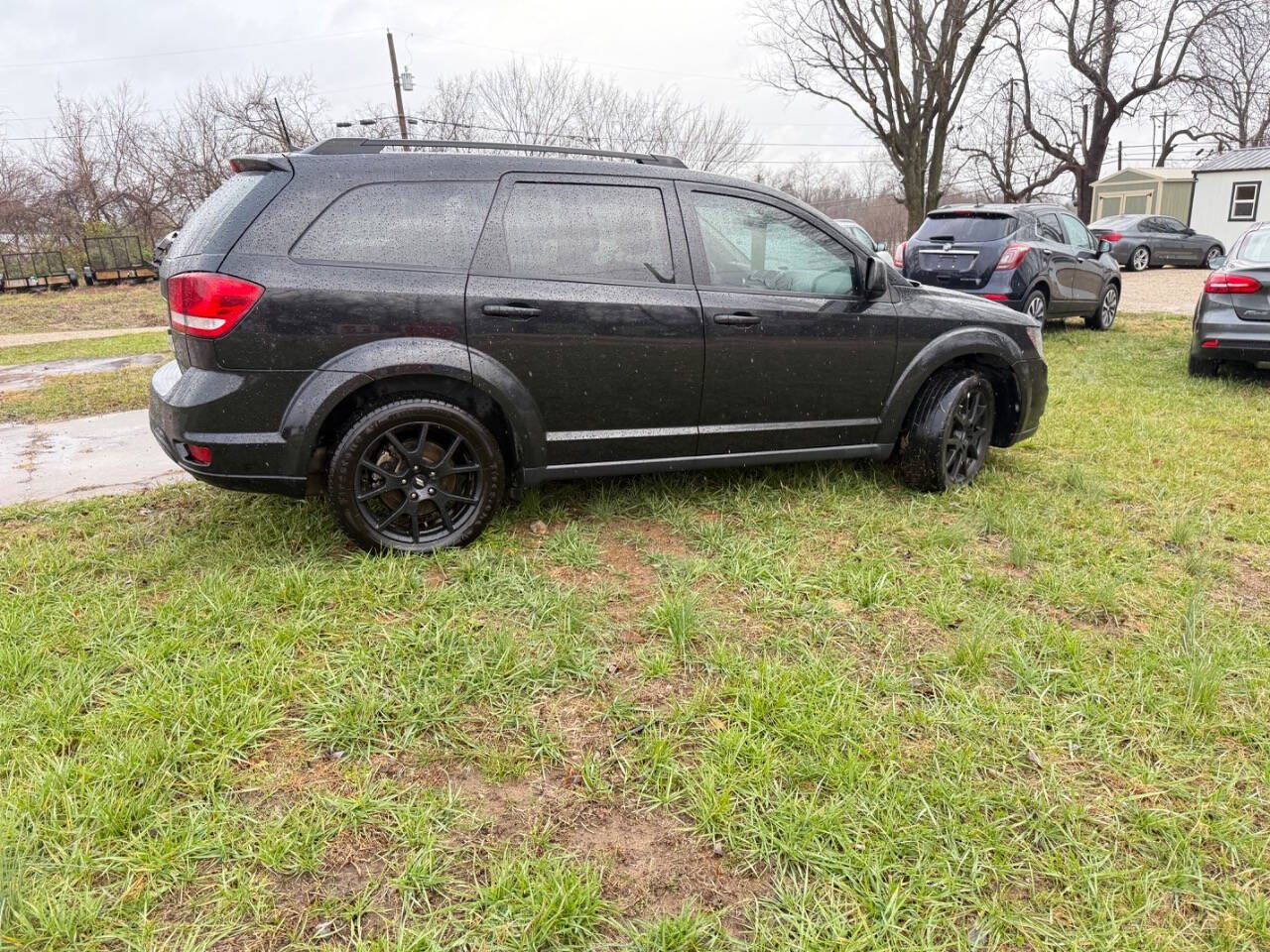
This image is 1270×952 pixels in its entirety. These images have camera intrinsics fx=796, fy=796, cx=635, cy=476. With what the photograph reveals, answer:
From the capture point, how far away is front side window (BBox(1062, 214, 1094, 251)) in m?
10.5

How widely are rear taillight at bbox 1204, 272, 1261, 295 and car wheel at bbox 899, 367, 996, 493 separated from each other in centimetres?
396

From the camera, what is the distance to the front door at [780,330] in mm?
3871

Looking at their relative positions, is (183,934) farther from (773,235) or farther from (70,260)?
(70,260)

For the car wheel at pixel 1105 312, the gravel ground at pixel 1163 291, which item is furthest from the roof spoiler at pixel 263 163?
the gravel ground at pixel 1163 291

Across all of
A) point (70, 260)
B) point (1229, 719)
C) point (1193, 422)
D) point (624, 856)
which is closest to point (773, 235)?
point (1229, 719)

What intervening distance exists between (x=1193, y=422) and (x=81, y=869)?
275 inches

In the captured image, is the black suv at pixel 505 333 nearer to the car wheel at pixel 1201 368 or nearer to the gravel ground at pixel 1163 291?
the car wheel at pixel 1201 368

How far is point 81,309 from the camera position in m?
15.5

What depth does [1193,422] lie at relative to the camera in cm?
597

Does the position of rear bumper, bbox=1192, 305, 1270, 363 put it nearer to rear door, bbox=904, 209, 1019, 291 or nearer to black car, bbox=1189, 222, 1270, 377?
black car, bbox=1189, 222, 1270, 377

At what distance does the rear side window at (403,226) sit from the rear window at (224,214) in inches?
8.8

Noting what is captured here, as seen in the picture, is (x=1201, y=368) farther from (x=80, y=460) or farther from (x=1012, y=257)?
(x=80, y=460)

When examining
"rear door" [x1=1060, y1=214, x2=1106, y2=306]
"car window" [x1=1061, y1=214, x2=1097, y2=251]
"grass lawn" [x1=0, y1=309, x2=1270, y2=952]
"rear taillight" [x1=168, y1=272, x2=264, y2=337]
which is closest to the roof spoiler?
"rear taillight" [x1=168, y1=272, x2=264, y2=337]

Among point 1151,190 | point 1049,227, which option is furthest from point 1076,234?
point 1151,190
